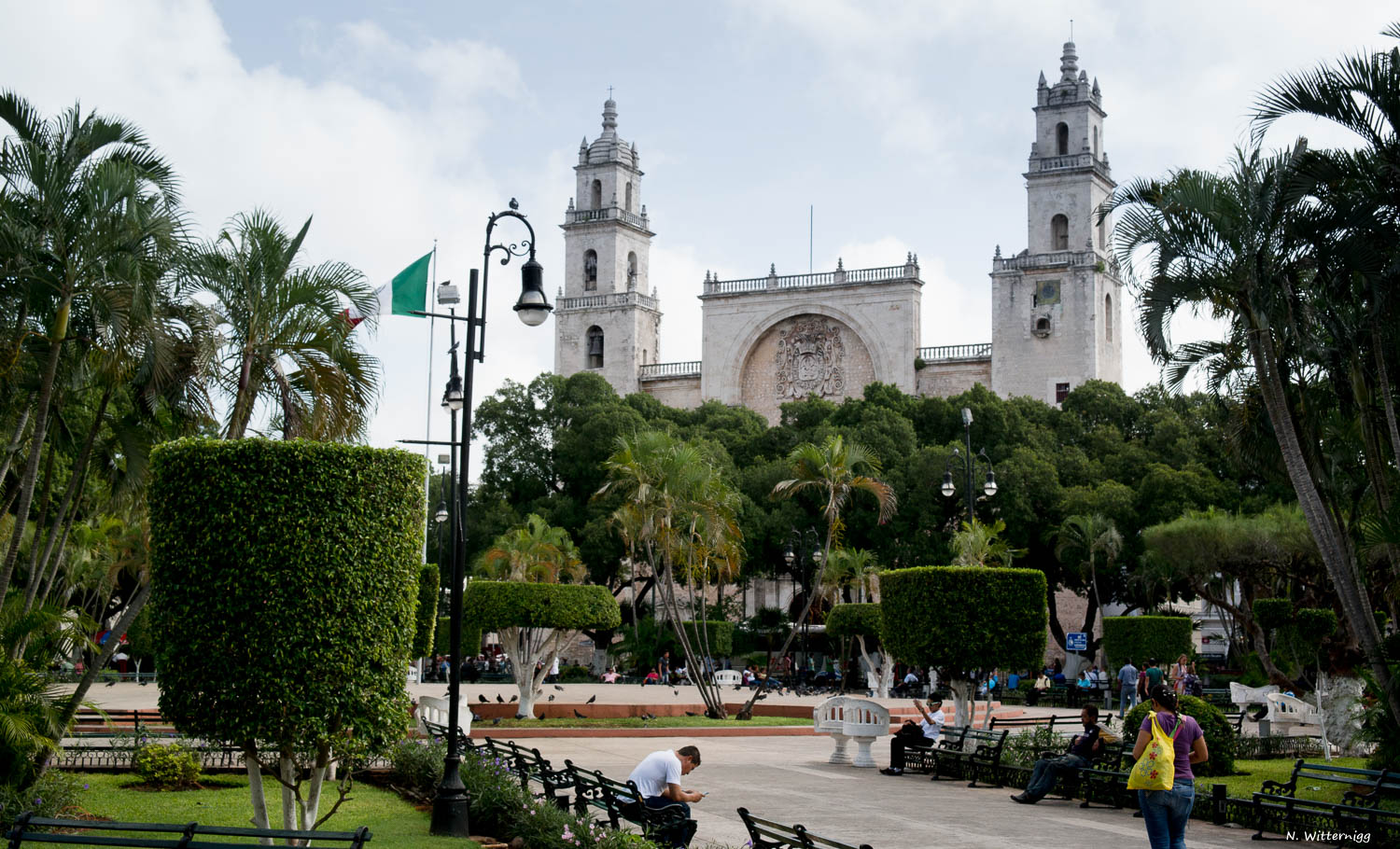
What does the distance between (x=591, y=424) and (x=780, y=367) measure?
48.4 ft

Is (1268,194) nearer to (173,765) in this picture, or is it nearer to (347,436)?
(347,436)

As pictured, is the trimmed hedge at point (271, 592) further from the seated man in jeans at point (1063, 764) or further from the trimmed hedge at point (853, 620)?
the trimmed hedge at point (853, 620)

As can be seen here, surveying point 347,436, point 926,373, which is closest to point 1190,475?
point 926,373

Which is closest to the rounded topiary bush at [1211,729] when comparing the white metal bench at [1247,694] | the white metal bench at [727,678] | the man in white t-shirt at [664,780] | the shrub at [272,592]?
the man in white t-shirt at [664,780]

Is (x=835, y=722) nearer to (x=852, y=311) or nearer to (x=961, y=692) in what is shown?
(x=961, y=692)

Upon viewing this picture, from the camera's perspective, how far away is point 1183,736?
28.8 feet

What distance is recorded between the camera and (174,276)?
1395 centimetres

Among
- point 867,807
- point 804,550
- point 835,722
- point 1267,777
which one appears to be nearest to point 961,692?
point 835,722

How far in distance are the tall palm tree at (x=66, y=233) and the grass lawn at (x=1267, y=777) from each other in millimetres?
10857

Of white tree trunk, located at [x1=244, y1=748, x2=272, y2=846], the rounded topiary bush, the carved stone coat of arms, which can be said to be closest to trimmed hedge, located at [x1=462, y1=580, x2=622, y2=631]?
the rounded topiary bush

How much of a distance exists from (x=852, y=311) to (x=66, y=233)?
163 ft

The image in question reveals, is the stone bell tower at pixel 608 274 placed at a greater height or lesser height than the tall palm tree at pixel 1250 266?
greater

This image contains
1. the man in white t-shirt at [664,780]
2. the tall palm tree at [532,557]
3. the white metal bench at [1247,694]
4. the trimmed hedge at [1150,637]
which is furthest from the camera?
the tall palm tree at [532,557]

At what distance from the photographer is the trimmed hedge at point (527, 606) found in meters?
21.7
